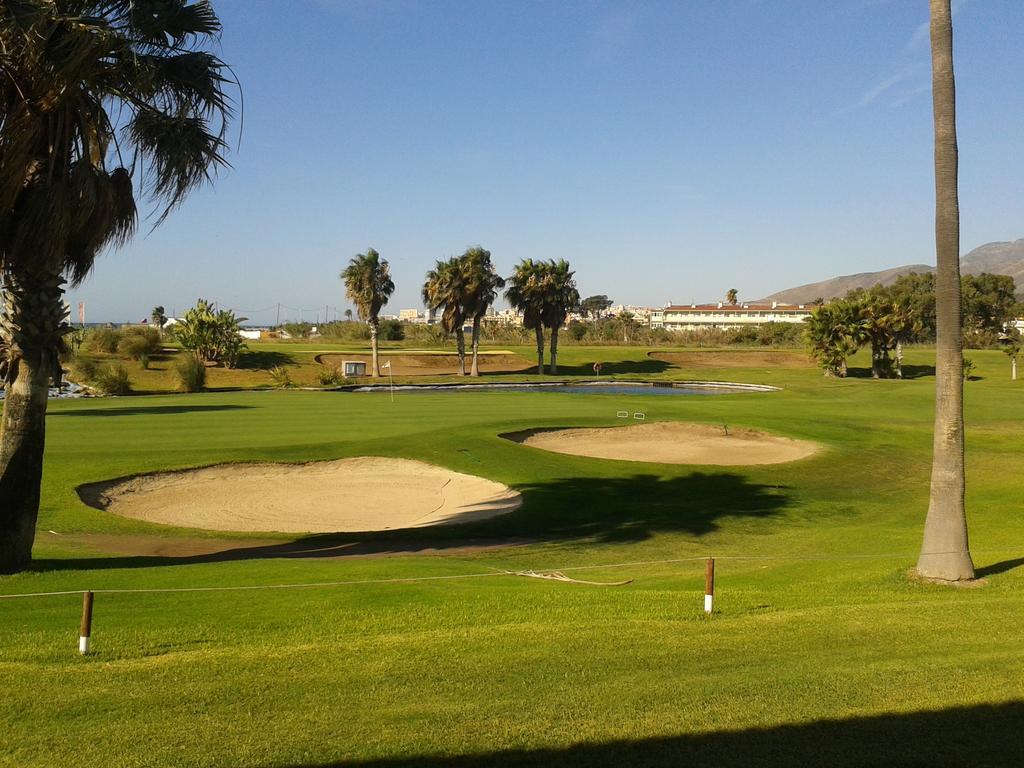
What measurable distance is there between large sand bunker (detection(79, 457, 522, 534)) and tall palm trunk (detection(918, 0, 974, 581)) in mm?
10776

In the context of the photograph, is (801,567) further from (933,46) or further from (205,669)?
(205,669)

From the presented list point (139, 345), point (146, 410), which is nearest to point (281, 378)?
point (139, 345)

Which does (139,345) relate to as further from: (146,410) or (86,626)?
(86,626)

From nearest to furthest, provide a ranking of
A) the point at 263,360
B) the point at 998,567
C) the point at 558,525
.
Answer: the point at 998,567 → the point at 558,525 → the point at 263,360

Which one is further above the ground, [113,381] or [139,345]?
[139,345]

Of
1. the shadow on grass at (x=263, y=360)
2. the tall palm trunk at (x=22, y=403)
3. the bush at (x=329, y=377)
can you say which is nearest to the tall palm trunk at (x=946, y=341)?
the tall palm trunk at (x=22, y=403)

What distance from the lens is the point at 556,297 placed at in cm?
8256

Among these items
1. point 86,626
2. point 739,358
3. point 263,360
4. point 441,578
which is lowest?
point 441,578

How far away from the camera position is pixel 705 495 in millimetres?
24000

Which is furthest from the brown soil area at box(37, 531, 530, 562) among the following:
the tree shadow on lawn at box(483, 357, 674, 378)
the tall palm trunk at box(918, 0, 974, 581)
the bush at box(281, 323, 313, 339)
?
the bush at box(281, 323, 313, 339)

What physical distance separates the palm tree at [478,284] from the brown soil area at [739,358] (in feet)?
72.7

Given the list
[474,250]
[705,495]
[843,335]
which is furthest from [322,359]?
[705,495]

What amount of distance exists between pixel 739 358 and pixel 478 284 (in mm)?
33403

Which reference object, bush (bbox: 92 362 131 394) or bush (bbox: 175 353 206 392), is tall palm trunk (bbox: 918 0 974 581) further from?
bush (bbox: 92 362 131 394)
